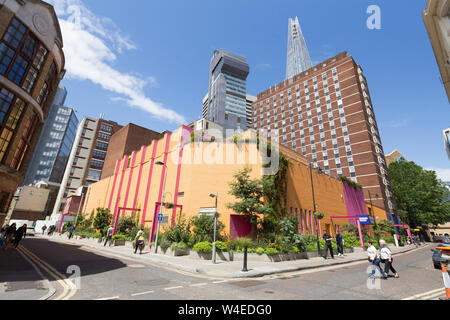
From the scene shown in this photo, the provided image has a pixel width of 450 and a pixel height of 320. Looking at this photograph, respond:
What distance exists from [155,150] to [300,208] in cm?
1999

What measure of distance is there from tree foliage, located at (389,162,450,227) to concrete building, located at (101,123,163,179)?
66246 mm

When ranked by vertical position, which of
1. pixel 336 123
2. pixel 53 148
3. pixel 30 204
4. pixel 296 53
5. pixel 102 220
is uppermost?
pixel 296 53

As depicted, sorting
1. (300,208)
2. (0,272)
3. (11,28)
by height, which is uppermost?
(11,28)

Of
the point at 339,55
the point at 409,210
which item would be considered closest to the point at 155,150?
the point at 409,210

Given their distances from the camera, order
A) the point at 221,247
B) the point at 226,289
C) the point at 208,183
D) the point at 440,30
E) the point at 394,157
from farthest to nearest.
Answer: the point at 394,157 < the point at 208,183 < the point at 221,247 < the point at 440,30 < the point at 226,289

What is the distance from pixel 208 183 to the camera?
2077cm

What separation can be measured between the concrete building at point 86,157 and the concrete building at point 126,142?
12.2 metres

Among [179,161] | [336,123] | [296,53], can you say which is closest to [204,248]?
[179,161]

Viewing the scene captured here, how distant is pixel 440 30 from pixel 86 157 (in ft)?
262

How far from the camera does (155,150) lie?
28812mm

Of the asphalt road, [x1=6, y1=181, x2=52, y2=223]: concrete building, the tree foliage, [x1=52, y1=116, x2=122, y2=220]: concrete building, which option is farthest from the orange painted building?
[x1=6, y1=181, x2=52, y2=223]: concrete building

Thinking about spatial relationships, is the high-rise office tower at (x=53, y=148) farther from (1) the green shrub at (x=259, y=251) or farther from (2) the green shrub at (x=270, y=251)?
(2) the green shrub at (x=270, y=251)

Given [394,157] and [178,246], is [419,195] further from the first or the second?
[178,246]
